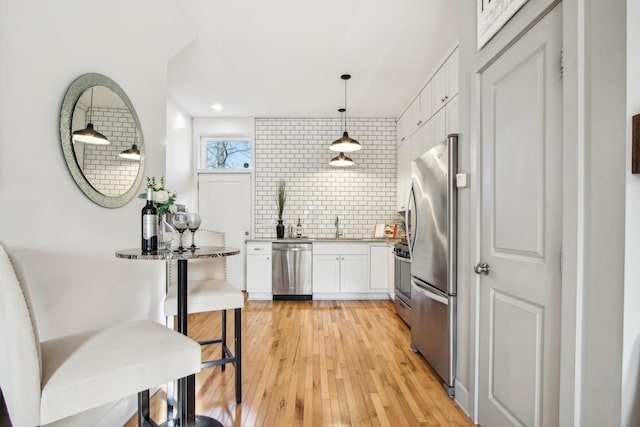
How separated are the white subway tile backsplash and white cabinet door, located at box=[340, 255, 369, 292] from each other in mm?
670

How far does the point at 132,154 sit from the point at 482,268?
2.29 meters

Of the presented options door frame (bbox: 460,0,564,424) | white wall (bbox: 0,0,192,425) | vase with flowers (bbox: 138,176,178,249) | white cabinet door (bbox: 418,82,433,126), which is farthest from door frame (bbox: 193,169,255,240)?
door frame (bbox: 460,0,564,424)

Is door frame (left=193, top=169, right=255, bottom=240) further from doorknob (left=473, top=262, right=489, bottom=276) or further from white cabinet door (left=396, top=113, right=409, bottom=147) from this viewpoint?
doorknob (left=473, top=262, right=489, bottom=276)

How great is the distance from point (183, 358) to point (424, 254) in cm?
191

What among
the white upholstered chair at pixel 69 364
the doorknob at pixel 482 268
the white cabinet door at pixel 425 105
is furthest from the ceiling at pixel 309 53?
the white upholstered chair at pixel 69 364

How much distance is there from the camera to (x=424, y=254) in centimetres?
243

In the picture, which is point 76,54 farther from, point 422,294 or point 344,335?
point 344,335

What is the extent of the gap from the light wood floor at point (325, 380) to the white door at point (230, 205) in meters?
1.81

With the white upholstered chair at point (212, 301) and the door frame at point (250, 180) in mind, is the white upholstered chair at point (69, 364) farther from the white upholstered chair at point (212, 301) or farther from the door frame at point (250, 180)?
the door frame at point (250, 180)

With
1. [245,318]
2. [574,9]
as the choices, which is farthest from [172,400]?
[574,9]


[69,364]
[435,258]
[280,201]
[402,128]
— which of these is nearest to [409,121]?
[402,128]

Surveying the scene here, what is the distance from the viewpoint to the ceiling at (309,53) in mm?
2445

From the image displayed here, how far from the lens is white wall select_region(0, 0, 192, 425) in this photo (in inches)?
46.2

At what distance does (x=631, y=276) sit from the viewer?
0.90 meters
